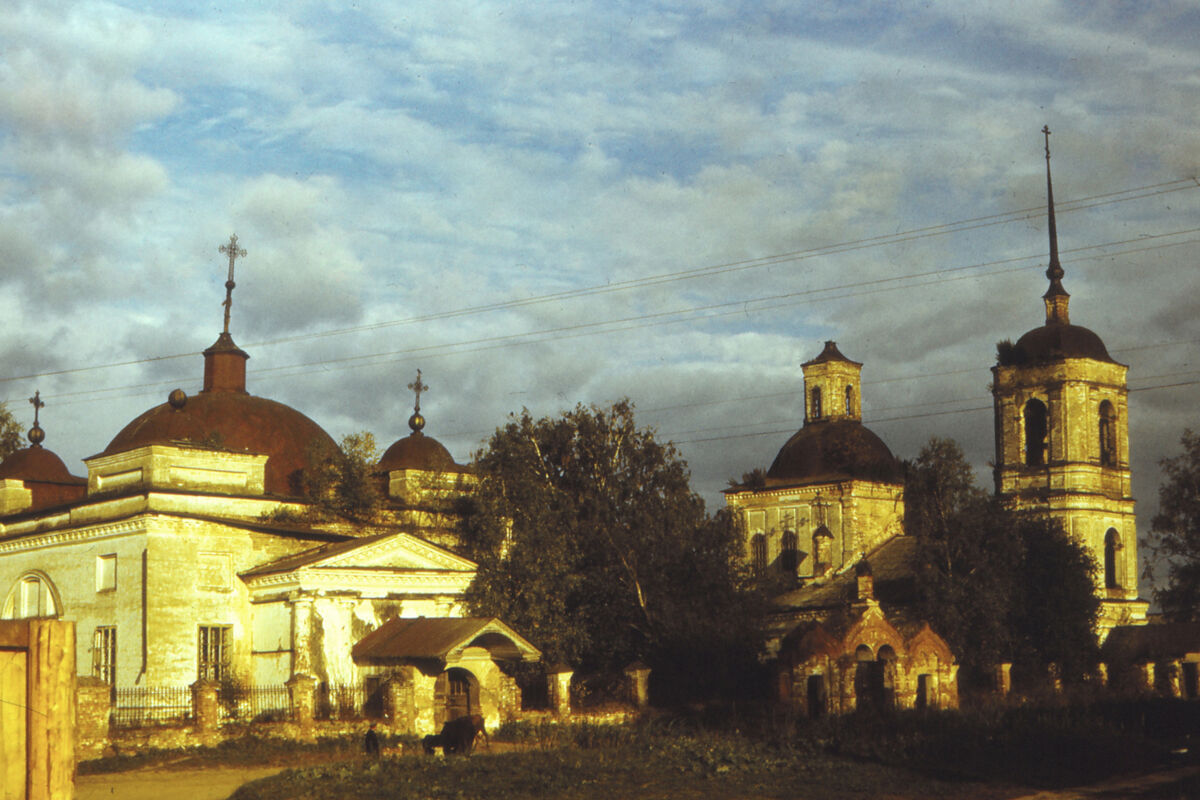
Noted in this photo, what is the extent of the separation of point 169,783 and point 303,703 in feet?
15.7

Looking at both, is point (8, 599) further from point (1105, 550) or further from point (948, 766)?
point (1105, 550)

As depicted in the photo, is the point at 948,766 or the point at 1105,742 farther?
the point at 1105,742

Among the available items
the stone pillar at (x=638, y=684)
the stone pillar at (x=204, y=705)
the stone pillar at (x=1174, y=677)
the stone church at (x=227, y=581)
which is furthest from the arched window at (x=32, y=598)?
the stone pillar at (x=1174, y=677)

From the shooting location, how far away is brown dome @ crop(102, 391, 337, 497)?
35.4m

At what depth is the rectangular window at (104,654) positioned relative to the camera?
3234 centimetres

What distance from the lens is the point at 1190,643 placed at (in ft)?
127

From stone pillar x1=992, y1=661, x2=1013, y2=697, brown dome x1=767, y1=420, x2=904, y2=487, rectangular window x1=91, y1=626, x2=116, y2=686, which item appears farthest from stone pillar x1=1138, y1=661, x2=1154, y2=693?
rectangular window x1=91, y1=626, x2=116, y2=686

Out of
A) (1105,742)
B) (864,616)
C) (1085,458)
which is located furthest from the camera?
(1085,458)

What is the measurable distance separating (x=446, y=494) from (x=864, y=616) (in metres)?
14.1

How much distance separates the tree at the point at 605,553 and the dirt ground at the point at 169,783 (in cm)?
1085

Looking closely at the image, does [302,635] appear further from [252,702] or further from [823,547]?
[823,547]

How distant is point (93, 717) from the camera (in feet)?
80.4

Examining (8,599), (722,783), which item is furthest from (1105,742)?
(8,599)

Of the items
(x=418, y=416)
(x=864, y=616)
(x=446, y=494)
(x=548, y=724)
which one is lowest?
(x=548, y=724)
